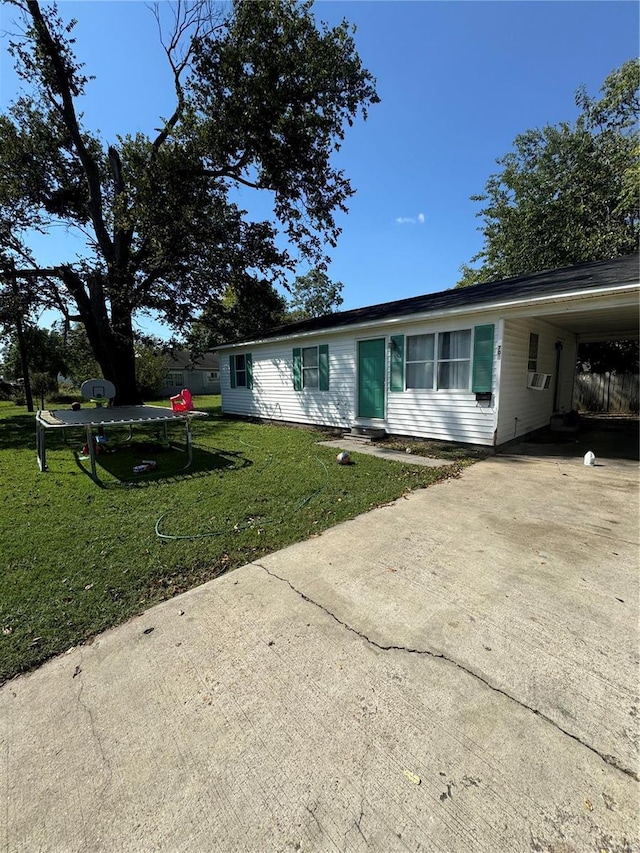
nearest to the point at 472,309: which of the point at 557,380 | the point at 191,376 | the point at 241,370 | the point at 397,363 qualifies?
the point at 397,363

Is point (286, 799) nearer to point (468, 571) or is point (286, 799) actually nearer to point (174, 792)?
point (174, 792)

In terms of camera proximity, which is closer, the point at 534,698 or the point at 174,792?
the point at 174,792

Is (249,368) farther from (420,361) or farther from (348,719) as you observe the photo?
(348,719)

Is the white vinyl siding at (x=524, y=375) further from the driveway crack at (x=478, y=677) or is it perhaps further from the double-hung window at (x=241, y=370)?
the double-hung window at (x=241, y=370)

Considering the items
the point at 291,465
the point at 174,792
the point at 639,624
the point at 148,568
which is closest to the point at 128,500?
the point at 148,568

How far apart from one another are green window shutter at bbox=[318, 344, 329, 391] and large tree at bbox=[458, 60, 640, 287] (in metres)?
11.3

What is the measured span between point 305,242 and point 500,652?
15.9m

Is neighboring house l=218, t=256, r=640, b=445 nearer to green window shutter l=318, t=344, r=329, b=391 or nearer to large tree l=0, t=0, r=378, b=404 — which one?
green window shutter l=318, t=344, r=329, b=391

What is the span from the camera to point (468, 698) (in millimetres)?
1816

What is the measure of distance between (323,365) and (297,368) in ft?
3.45

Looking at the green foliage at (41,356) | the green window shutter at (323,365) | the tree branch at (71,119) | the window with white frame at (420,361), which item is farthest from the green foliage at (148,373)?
the window with white frame at (420,361)

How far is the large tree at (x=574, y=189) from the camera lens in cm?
1372

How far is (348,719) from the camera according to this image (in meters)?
1.73

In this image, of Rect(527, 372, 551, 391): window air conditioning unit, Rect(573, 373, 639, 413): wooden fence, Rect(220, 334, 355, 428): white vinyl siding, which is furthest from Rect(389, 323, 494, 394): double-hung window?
Rect(573, 373, 639, 413): wooden fence
